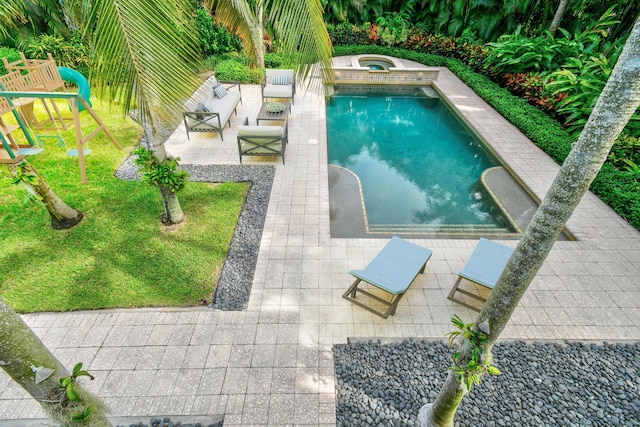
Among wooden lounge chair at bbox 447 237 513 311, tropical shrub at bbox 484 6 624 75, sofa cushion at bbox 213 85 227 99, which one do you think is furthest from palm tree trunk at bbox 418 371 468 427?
tropical shrub at bbox 484 6 624 75

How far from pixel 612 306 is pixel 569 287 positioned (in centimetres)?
63

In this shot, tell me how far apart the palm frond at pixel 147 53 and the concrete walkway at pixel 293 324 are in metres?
3.18

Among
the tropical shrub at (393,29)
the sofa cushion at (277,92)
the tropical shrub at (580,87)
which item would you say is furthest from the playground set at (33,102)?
the tropical shrub at (393,29)

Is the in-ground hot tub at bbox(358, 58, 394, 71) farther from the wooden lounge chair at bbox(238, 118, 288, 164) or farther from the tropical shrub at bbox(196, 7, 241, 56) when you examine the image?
the wooden lounge chair at bbox(238, 118, 288, 164)

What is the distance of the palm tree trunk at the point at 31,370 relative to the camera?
2264 millimetres

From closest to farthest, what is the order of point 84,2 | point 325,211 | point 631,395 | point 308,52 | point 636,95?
point 636,95 < point 308,52 < point 84,2 < point 631,395 < point 325,211

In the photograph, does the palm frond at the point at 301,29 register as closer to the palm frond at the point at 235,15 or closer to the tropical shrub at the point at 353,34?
the palm frond at the point at 235,15

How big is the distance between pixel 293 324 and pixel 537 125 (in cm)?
1086

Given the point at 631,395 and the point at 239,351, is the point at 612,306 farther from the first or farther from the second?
the point at 239,351

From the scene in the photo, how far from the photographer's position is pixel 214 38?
17609 mm

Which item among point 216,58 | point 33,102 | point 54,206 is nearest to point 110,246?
point 54,206

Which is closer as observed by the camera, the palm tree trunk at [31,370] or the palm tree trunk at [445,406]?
the palm tree trunk at [31,370]

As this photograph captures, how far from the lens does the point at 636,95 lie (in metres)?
1.87

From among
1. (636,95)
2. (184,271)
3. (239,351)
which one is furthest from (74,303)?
(636,95)
